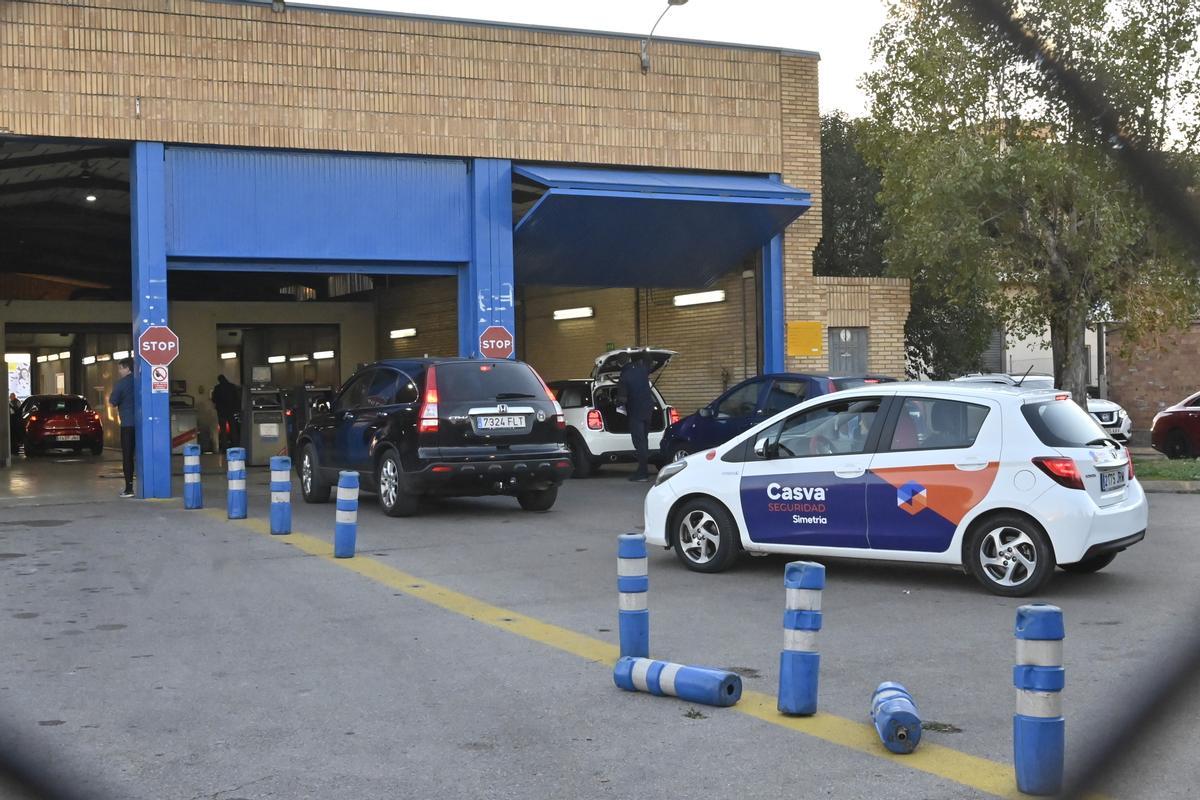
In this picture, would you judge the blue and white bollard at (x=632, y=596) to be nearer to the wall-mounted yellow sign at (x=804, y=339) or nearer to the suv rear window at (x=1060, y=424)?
the suv rear window at (x=1060, y=424)

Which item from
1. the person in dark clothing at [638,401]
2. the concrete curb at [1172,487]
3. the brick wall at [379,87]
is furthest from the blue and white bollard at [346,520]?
the concrete curb at [1172,487]

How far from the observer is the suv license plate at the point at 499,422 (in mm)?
14305

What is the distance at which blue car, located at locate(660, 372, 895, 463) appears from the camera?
59.2 ft

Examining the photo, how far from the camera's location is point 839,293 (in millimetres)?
23422

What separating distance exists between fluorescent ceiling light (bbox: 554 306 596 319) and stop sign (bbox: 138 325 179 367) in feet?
35.5

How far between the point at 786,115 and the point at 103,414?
76.8 feet

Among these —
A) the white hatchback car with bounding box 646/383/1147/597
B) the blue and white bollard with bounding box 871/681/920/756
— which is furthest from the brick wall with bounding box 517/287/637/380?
the blue and white bollard with bounding box 871/681/920/756

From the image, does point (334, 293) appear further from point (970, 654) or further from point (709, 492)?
point (970, 654)

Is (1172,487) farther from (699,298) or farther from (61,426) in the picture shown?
(61,426)

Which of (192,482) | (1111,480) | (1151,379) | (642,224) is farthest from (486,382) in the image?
(1151,379)

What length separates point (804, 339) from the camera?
2278 cm

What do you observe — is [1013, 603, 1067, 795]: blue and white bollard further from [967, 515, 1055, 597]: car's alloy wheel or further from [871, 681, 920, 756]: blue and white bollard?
[967, 515, 1055, 597]: car's alloy wheel

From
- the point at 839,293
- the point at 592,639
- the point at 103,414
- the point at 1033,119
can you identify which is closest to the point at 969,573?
the point at 592,639

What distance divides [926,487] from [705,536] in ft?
6.36
